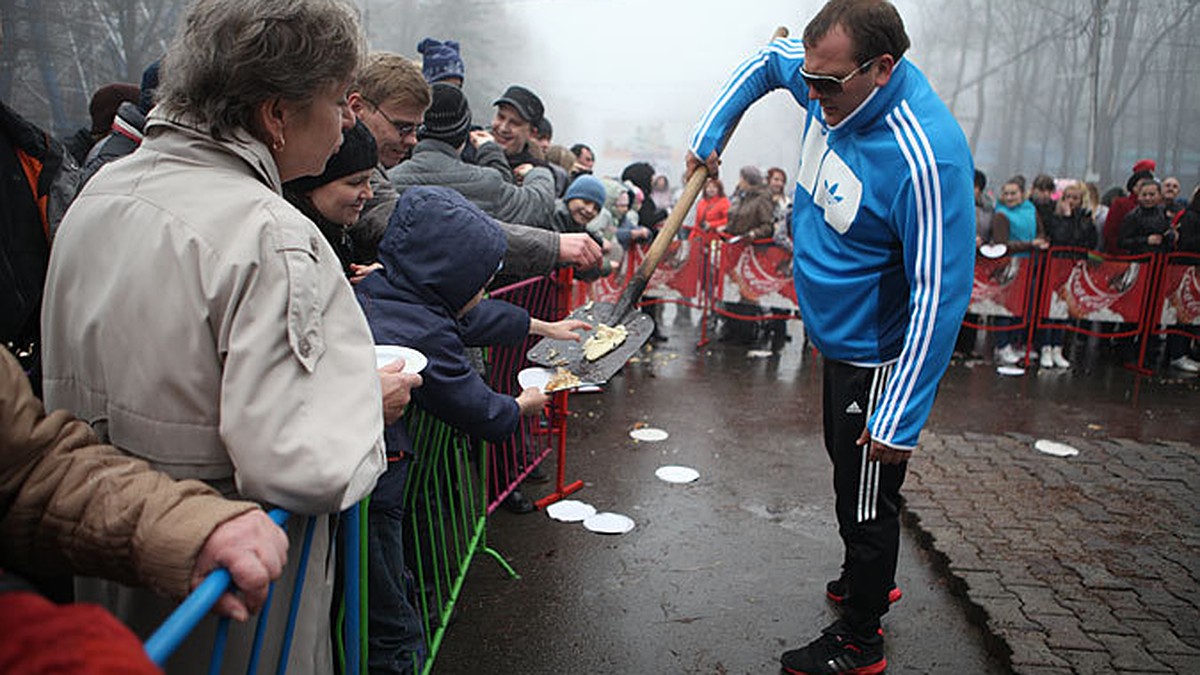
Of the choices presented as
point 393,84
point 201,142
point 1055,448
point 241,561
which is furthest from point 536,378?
point 1055,448

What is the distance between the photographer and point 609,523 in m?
4.38

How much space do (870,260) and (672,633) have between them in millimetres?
1739

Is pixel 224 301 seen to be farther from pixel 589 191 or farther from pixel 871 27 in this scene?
pixel 589 191

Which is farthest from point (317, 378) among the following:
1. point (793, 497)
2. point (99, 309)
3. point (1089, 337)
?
point (1089, 337)

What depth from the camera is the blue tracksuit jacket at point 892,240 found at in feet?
8.44

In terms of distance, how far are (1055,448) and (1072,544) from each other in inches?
75.7

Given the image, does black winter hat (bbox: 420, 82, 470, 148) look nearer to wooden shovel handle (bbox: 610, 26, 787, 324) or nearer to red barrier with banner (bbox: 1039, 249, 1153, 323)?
wooden shovel handle (bbox: 610, 26, 787, 324)

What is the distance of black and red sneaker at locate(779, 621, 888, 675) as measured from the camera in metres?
3.03

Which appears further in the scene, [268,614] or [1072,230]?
[1072,230]

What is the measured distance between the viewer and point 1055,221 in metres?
9.43

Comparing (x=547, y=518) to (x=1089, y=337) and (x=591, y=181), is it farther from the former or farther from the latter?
(x=1089, y=337)

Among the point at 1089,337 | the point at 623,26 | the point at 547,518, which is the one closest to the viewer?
the point at 547,518

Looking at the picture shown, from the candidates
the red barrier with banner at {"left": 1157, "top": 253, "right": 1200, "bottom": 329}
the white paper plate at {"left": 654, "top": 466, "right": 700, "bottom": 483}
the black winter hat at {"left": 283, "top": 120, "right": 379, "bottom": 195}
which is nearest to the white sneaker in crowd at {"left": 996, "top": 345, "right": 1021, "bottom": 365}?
the red barrier with banner at {"left": 1157, "top": 253, "right": 1200, "bottom": 329}

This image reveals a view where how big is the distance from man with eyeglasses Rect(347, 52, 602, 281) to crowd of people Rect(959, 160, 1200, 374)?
731 cm
